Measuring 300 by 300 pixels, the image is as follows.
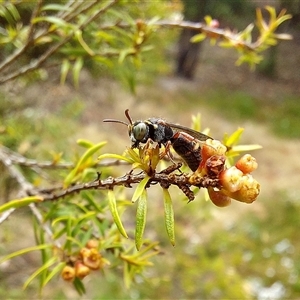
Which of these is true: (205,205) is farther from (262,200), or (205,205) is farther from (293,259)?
(262,200)

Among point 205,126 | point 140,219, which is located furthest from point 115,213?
point 205,126

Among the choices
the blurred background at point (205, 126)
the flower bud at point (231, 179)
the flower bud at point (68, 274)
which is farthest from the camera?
the blurred background at point (205, 126)

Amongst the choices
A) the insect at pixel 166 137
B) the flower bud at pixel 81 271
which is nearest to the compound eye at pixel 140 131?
the insect at pixel 166 137

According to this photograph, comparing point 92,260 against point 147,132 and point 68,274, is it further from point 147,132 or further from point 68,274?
point 147,132

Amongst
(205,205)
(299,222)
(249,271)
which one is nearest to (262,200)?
(299,222)

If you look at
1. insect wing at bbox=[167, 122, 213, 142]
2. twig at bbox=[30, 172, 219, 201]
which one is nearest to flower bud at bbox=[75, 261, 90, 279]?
twig at bbox=[30, 172, 219, 201]

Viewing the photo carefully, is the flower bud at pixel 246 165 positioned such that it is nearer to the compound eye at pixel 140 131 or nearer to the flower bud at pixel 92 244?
the compound eye at pixel 140 131
